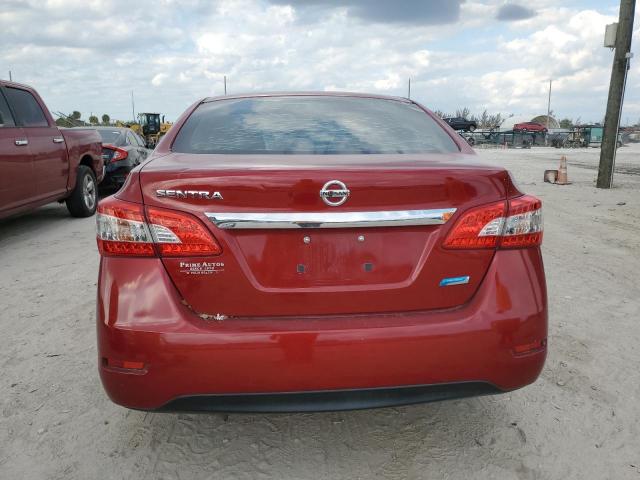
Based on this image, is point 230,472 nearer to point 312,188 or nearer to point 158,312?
point 158,312

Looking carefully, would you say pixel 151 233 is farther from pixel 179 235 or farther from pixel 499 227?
pixel 499 227

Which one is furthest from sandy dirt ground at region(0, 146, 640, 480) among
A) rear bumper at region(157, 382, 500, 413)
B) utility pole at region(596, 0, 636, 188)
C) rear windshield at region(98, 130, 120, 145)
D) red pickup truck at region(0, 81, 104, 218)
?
utility pole at region(596, 0, 636, 188)

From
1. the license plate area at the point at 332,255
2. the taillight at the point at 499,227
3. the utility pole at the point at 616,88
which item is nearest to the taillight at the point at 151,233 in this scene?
the license plate area at the point at 332,255

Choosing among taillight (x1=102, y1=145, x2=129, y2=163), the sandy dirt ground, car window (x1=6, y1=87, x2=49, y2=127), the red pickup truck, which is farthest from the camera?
taillight (x1=102, y1=145, x2=129, y2=163)

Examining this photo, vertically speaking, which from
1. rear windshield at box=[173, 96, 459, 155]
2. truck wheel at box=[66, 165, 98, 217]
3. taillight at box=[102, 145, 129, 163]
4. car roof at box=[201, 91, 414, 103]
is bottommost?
truck wheel at box=[66, 165, 98, 217]

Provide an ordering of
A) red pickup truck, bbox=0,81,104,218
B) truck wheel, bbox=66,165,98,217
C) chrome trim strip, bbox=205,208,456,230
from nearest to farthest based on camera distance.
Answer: chrome trim strip, bbox=205,208,456,230, red pickup truck, bbox=0,81,104,218, truck wheel, bbox=66,165,98,217

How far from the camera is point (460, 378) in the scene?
2.08 metres

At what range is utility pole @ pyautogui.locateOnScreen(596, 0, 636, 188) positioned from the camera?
38.1 ft

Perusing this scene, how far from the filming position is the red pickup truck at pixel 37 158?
6.35m

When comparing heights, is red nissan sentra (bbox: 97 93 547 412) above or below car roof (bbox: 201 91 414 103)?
below

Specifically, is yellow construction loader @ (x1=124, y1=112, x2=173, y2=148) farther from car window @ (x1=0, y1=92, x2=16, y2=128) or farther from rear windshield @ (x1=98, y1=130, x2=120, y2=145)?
car window @ (x1=0, y1=92, x2=16, y2=128)

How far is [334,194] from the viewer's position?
1978 mm

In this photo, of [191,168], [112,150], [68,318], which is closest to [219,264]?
[191,168]

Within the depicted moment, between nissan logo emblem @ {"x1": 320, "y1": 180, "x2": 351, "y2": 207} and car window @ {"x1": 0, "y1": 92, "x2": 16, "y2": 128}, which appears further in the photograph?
car window @ {"x1": 0, "y1": 92, "x2": 16, "y2": 128}
